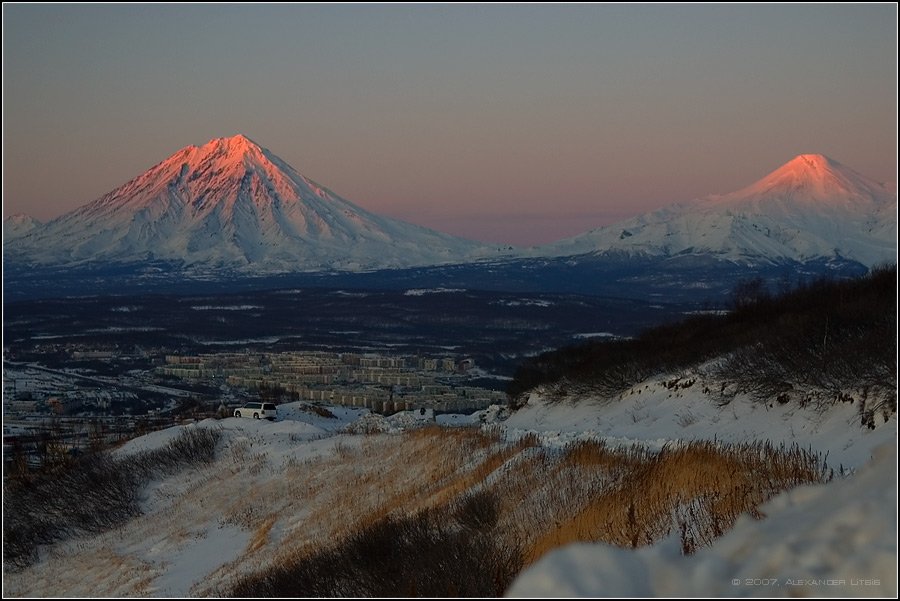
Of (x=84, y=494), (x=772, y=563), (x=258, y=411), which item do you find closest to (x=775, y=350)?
(x=772, y=563)

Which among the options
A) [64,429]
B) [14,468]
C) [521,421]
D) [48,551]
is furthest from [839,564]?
[64,429]

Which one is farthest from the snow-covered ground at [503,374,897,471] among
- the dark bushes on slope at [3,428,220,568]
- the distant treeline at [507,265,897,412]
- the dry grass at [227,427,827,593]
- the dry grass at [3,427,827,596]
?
the dark bushes on slope at [3,428,220,568]

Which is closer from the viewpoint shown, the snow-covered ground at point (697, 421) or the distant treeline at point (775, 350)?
the snow-covered ground at point (697, 421)

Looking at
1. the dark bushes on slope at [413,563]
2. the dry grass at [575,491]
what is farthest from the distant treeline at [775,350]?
the dark bushes on slope at [413,563]

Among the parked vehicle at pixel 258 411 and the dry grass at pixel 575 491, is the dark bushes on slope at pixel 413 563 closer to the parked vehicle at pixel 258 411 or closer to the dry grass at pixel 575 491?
the dry grass at pixel 575 491

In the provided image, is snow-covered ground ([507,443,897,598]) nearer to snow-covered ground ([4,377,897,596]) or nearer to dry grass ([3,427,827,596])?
snow-covered ground ([4,377,897,596])

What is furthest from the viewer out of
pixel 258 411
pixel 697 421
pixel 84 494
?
pixel 258 411

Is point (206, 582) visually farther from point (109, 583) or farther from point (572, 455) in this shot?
point (572, 455)

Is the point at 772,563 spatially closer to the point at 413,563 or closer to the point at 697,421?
the point at 413,563

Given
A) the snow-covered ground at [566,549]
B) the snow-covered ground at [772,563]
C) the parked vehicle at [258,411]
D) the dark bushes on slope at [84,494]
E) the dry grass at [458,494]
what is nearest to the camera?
the snow-covered ground at [772,563]
